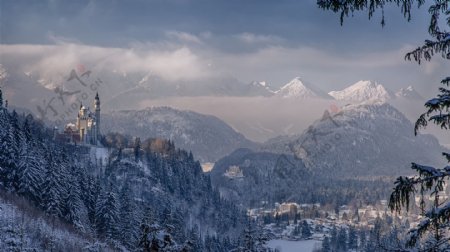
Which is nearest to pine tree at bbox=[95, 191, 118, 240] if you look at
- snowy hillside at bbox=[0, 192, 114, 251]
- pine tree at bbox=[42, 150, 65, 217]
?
pine tree at bbox=[42, 150, 65, 217]

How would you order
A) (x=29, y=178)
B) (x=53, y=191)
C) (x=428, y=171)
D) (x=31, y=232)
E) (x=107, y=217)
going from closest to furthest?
(x=428, y=171), (x=31, y=232), (x=53, y=191), (x=29, y=178), (x=107, y=217)

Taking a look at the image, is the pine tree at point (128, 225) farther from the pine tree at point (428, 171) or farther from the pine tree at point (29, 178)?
the pine tree at point (428, 171)

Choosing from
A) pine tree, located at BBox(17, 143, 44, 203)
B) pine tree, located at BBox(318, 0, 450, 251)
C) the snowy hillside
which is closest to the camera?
pine tree, located at BBox(318, 0, 450, 251)

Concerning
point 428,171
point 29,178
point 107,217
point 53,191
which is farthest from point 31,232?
point 428,171

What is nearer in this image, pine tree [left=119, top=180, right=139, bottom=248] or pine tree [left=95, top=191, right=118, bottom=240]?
pine tree [left=95, top=191, right=118, bottom=240]

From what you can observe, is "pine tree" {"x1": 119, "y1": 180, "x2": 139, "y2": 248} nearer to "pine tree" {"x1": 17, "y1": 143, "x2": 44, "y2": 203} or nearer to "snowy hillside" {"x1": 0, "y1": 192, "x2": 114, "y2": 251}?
"snowy hillside" {"x1": 0, "y1": 192, "x2": 114, "y2": 251}

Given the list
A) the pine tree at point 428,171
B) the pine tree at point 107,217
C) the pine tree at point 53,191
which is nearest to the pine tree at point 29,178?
the pine tree at point 53,191

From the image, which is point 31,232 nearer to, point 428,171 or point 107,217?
point 107,217

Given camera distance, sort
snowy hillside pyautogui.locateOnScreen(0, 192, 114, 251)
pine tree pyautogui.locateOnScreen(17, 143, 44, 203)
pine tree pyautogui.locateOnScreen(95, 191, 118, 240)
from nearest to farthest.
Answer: snowy hillside pyautogui.locateOnScreen(0, 192, 114, 251) → pine tree pyautogui.locateOnScreen(17, 143, 44, 203) → pine tree pyautogui.locateOnScreen(95, 191, 118, 240)

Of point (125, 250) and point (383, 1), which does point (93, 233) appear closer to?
point (125, 250)

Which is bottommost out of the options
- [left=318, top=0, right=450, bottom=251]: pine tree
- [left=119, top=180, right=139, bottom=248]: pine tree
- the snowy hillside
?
[left=119, top=180, right=139, bottom=248]: pine tree

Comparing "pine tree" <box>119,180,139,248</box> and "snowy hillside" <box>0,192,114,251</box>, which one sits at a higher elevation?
"snowy hillside" <box>0,192,114,251</box>

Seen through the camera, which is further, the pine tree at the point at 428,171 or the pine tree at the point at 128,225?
the pine tree at the point at 128,225

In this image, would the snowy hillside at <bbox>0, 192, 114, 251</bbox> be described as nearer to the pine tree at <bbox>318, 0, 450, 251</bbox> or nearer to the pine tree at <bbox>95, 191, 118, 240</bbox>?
the pine tree at <bbox>95, 191, 118, 240</bbox>
